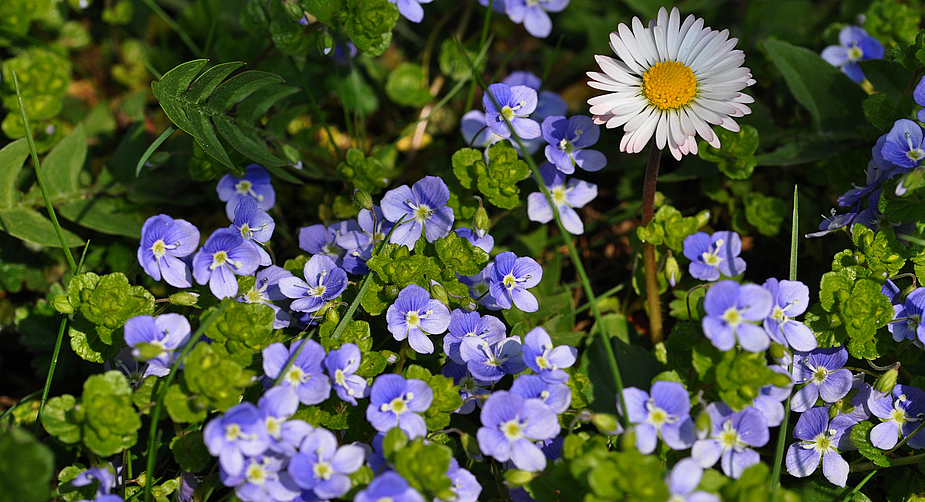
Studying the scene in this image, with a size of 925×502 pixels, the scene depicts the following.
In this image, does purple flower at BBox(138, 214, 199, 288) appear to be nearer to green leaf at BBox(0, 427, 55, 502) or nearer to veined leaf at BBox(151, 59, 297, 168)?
veined leaf at BBox(151, 59, 297, 168)

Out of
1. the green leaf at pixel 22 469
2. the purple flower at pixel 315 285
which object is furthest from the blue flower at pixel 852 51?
the green leaf at pixel 22 469

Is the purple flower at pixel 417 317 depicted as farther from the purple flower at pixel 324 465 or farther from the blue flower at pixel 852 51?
the blue flower at pixel 852 51

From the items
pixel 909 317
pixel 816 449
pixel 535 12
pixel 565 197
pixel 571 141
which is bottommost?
pixel 816 449

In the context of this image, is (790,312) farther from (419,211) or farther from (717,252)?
(419,211)

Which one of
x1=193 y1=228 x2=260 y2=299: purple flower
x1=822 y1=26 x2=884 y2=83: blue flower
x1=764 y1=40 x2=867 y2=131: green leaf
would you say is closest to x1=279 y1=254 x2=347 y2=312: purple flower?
x1=193 y1=228 x2=260 y2=299: purple flower

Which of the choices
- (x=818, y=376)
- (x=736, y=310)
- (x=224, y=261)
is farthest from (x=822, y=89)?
(x=224, y=261)

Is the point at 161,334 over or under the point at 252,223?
under
